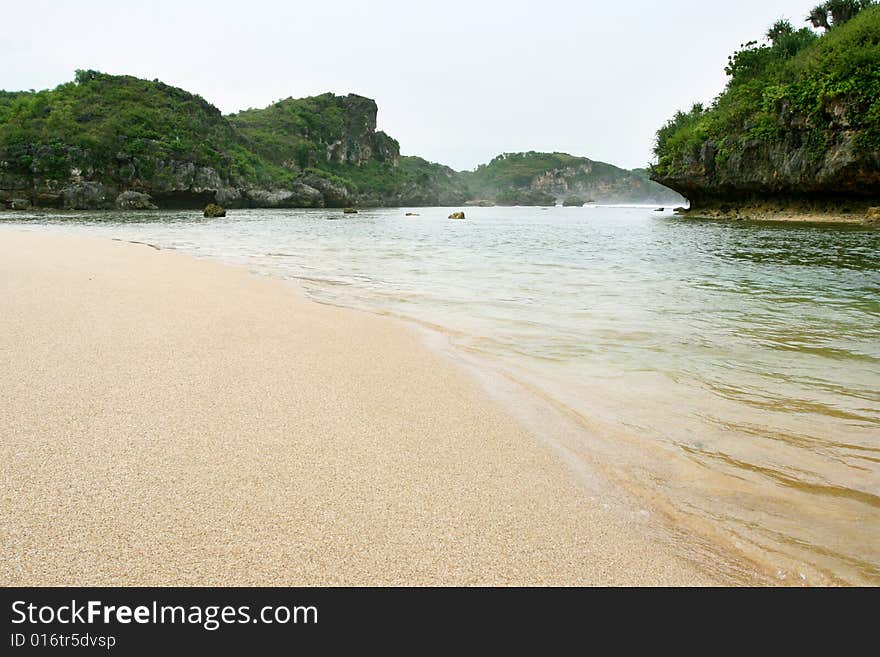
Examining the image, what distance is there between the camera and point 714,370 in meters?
4.31

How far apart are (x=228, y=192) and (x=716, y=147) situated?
63877 mm

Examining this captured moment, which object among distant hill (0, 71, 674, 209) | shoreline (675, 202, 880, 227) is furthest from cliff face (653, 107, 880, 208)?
distant hill (0, 71, 674, 209)

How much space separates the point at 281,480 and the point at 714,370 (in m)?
3.69

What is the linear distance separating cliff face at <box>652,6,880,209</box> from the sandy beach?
1443 inches

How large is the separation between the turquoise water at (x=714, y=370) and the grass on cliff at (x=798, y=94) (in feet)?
87.2

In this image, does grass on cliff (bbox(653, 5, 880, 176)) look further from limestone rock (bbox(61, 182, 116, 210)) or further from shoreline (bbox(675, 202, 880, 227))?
limestone rock (bbox(61, 182, 116, 210))

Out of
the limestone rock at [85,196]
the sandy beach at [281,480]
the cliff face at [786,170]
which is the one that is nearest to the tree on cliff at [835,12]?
the cliff face at [786,170]

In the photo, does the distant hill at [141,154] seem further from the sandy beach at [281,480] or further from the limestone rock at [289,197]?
the sandy beach at [281,480]

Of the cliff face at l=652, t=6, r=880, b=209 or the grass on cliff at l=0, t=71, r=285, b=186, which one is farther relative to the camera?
the grass on cliff at l=0, t=71, r=285, b=186

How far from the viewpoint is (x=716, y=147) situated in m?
40.5

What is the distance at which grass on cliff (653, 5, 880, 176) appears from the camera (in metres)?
29.7

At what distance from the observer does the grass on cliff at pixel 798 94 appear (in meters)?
29.7

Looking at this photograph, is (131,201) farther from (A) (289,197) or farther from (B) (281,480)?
(B) (281,480)
